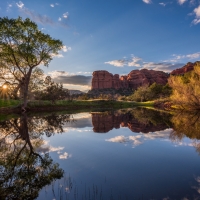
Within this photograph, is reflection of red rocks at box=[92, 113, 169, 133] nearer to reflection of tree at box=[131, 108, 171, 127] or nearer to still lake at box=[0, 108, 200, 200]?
reflection of tree at box=[131, 108, 171, 127]

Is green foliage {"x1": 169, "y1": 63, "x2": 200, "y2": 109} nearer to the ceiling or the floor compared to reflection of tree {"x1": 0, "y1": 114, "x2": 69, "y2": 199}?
nearer to the ceiling

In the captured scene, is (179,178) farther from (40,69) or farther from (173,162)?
(40,69)

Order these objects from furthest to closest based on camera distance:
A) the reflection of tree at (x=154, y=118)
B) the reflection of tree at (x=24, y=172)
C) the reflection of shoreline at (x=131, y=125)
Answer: the reflection of tree at (x=154, y=118)
the reflection of shoreline at (x=131, y=125)
the reflection of tree at (x=24, y=172)

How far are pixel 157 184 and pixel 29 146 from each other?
754cm

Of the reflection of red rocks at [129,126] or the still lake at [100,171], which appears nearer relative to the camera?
the still lake at [100,171]

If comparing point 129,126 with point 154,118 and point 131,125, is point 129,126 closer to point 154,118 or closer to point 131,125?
point 131,125

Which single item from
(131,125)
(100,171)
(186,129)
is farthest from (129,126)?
(100,171)

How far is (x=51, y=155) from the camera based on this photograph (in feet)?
29.6

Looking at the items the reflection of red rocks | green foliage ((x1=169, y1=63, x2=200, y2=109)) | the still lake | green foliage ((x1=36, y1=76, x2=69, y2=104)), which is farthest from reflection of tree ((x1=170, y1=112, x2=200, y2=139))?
green foliage ((x1=36, y1=76, x2=69, y2=104))

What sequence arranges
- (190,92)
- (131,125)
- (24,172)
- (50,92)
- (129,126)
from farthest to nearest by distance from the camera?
(50,92) < (190,92) < (131,125) < (129,126) < (24,172)

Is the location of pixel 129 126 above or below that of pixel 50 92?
below

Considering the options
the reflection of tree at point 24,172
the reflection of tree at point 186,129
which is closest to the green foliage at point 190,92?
the reflection of tree at point 186,129

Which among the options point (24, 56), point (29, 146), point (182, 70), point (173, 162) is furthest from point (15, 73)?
point (182, 70)

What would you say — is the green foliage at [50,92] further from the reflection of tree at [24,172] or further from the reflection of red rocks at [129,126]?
the reflection of tree at [24,172]
